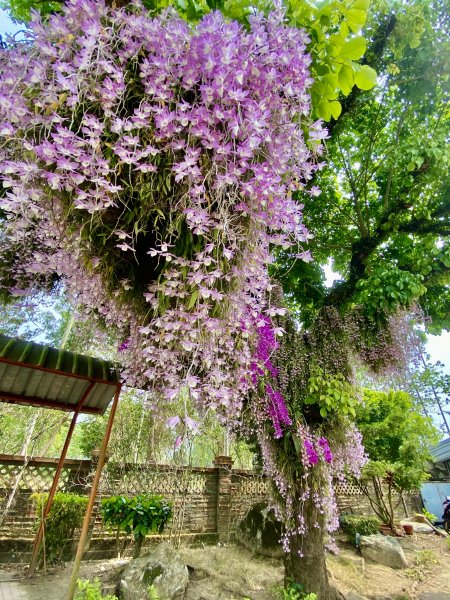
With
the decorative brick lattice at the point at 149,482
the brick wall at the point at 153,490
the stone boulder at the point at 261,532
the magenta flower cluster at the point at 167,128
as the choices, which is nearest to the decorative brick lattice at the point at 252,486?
the brick wall at the point at 153,490

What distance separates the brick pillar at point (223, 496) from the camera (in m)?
6.37

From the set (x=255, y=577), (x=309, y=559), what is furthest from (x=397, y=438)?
(x=309, y=559)

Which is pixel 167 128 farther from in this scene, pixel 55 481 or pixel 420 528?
pixel 420 528

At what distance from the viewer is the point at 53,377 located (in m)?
3.29

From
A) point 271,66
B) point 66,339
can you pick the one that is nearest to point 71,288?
point 271,66

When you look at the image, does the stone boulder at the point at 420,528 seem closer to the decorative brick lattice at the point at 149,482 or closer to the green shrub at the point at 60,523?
the decorative brick lattice at the point at 149,482

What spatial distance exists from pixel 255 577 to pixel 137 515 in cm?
175

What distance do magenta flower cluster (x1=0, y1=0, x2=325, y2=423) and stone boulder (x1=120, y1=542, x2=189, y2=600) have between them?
360 cm

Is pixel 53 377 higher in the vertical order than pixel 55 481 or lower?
higher

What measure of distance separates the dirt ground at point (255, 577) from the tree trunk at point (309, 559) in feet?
1.23

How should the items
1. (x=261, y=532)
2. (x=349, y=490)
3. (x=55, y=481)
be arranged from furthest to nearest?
(x=349, y=490) < (x=261, y=532) < (x=55, y=481)

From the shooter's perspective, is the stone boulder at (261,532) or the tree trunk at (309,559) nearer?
the tree trunk at (309,559)

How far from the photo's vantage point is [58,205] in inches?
45.0

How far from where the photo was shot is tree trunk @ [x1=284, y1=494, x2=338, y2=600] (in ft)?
11.1
